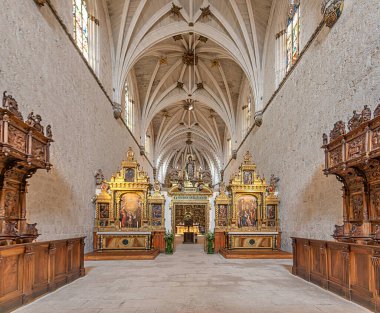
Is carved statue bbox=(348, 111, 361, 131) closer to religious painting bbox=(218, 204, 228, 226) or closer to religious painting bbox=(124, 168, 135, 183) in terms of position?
religious painting bbox=(218, 204, 228, 226)

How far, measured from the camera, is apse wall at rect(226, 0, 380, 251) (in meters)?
8.79

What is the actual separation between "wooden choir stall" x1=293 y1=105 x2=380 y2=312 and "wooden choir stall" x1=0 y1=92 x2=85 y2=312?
20.2 ft

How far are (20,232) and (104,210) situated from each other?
900 centimetres

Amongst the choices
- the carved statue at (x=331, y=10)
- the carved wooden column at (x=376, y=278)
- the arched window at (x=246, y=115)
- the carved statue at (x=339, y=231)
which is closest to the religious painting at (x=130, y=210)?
the carved statue at (x=339, y=231)

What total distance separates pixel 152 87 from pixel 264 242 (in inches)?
684

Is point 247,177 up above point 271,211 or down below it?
above

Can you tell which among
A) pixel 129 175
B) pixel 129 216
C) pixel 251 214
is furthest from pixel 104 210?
pixel 251 214

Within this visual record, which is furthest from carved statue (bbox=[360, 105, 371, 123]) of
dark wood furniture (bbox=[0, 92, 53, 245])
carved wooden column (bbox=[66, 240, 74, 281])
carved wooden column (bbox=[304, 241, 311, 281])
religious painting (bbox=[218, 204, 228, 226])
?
religious painting (bbox=[218, 204, 228, 226])

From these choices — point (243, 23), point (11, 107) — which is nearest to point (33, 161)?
point (11, 107)

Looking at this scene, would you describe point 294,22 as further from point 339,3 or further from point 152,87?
point 152,87

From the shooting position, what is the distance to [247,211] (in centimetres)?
1756

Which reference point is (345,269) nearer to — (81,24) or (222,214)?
(222,214)

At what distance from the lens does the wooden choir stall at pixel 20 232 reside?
638 cm

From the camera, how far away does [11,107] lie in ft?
23.1
